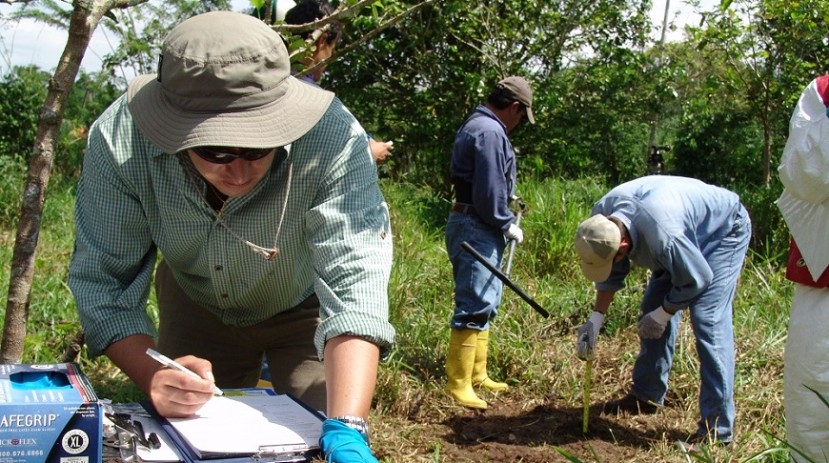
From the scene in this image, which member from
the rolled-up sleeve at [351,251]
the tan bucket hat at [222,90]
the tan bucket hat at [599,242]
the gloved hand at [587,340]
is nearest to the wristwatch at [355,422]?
the rolled-up sleeve at [351,251]

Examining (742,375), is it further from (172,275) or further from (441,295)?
(172,275)

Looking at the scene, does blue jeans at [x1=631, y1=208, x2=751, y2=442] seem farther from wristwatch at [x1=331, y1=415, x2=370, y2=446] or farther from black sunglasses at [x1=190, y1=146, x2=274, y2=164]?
black sunglasses at [x1=190, y1=146, x2=274, y2=164]

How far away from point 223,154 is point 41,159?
2.39ft

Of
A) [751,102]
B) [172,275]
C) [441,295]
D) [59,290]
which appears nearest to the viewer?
[172,275]

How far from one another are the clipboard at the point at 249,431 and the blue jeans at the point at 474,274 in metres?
2.80

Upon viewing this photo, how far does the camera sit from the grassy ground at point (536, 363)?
406cm

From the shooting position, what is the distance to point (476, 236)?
4859 millimetres

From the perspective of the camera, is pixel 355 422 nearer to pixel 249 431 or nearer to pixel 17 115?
pixel 249 431

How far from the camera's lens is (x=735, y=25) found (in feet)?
24.7

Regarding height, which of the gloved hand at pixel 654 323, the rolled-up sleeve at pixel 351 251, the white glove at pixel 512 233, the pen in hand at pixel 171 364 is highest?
the rolled-up sleeve at pixel 351 251

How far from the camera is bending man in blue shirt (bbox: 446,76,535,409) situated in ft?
15.4

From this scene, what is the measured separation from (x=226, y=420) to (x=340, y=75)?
763cm

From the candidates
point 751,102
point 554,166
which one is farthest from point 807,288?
point 554,166

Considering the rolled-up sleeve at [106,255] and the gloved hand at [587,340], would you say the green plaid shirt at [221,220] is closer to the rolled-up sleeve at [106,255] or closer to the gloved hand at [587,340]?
the rolled-up sleeve at [106,255]
